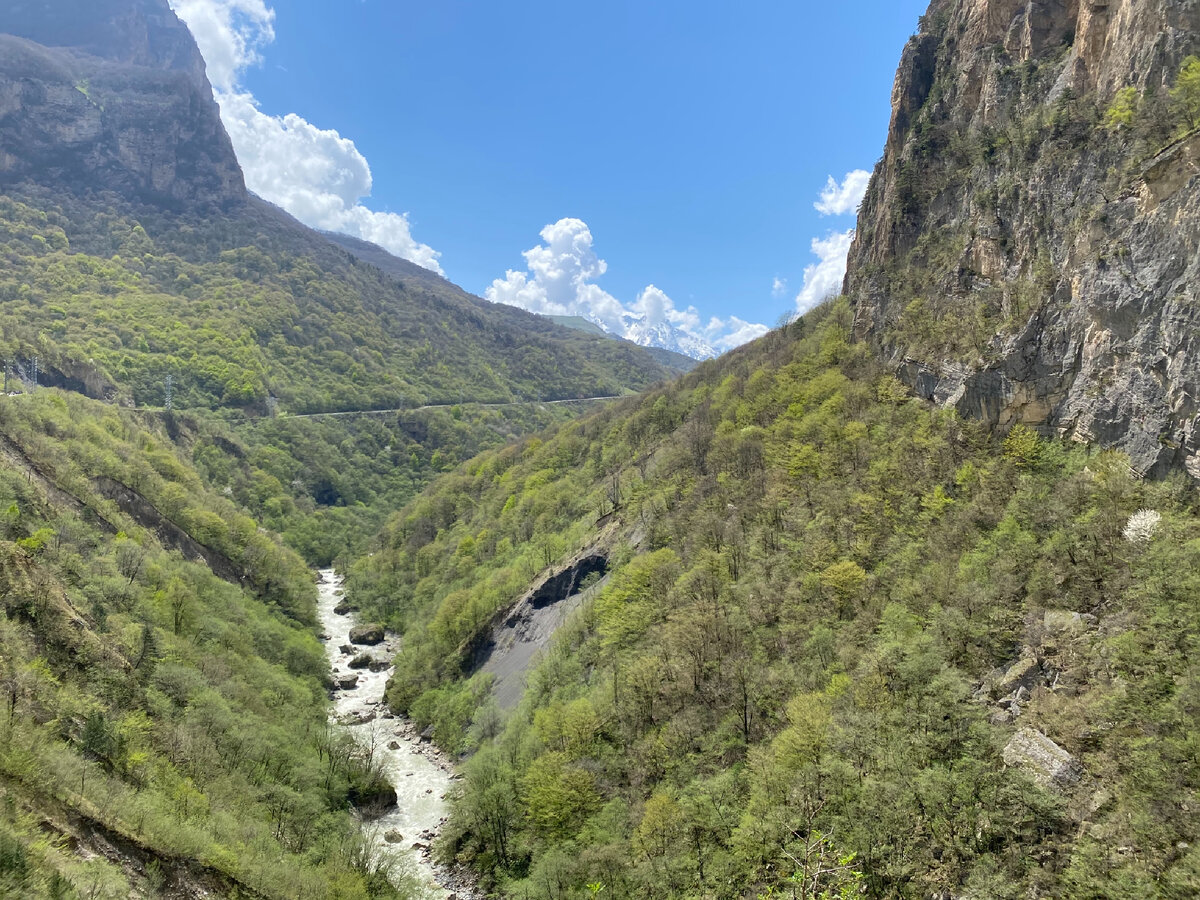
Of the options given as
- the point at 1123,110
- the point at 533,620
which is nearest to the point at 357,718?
the point at 533,620

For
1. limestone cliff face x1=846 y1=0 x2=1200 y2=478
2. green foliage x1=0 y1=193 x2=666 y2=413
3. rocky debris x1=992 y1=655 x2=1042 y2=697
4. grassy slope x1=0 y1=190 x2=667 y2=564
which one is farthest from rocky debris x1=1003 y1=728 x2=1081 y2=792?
green foliage x1=0 y1=193 x2=666 y2=413

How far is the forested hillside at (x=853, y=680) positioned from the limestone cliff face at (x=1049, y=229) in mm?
3162

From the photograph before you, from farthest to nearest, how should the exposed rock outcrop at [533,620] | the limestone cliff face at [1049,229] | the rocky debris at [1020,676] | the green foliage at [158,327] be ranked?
the green foliage at [158,327] → the exposed rock outcrop at [533,620] → the limestone cliff face at [1049,229] → the rocky debris at [1020,676]

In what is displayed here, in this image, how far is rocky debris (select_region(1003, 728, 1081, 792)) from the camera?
2062 centimetres

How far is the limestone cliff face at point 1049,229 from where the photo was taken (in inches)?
1186

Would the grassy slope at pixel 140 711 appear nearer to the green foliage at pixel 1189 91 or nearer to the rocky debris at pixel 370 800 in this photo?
the rocky debris at pixel 370 800

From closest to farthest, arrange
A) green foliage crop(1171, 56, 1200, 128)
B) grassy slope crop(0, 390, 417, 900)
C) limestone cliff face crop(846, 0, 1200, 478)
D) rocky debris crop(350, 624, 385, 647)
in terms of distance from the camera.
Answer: grassy slope crop(0, 390, 417, 900) → limestone cliff face crop(846, 0, 1200, 478) → green foliage crop(1171, 56, 1200, 128) → rocky debris crop(350, 624, 385, 647)

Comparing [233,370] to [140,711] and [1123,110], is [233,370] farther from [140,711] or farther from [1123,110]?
[1123,110]

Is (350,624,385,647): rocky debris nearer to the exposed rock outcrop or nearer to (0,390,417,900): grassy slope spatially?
(0,390,417,900): grassy slope

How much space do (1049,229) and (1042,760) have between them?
35.3 meters

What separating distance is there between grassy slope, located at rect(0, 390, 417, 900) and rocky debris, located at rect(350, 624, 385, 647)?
14.6 metres

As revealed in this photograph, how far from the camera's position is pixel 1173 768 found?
59.2 ft

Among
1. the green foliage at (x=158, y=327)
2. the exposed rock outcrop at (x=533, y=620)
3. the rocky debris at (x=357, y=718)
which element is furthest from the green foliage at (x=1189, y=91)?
the green foliage at (x=158, y=327)

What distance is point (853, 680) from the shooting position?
30.4 metres
